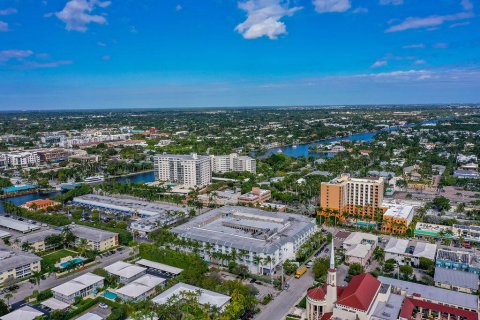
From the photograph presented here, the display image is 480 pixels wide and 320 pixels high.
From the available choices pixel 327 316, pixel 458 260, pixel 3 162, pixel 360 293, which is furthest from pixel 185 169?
pixel 3 162

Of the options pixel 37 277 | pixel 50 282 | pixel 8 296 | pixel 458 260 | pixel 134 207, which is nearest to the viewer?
pixel 8 296

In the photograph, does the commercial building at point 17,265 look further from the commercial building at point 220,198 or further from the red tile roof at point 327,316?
the commercial building at point 220,198

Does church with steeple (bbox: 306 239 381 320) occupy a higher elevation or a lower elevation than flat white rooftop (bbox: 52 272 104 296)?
higher

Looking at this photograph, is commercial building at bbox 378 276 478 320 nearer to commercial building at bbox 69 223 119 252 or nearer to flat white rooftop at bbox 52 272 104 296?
flat white rooftop at bbox 52 272 104 296

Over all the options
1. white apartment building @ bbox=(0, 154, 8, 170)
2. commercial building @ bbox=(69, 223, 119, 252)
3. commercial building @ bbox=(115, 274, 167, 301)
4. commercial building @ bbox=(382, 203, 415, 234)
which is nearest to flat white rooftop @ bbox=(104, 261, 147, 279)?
commercial building @ bbox=(115, 274, 167, 301)

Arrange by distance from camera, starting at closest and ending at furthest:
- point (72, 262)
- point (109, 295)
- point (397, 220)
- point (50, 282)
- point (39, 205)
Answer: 1. point (109, 295)
2. point (50, 282)
3. point (72, 262)
4. point (397, 220)
5. point (39, 205)

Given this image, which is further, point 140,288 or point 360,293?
point 140,288

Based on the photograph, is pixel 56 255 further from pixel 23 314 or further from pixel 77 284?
pixel 23 314
